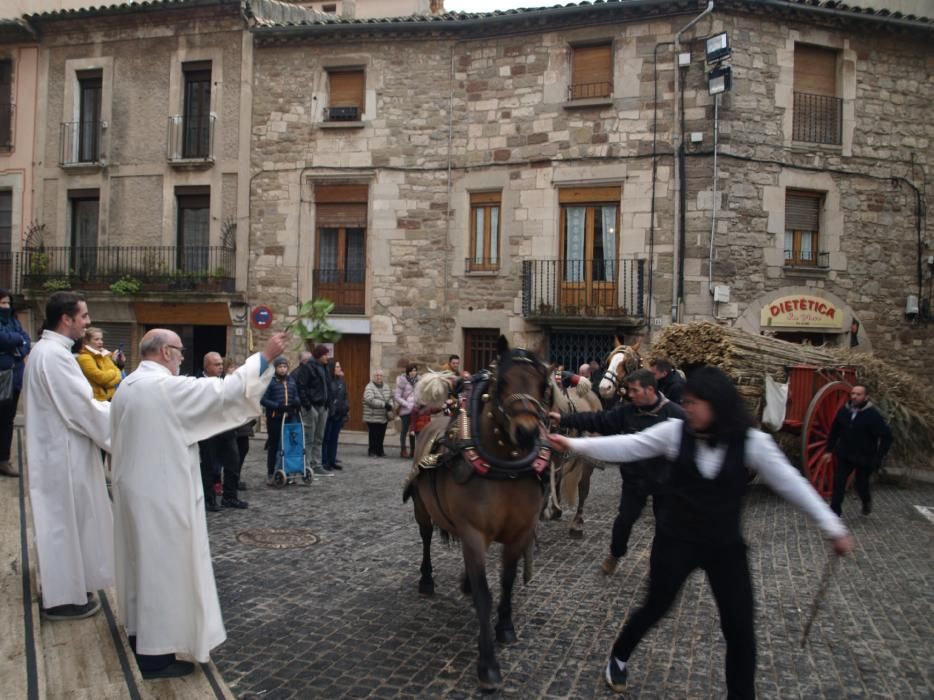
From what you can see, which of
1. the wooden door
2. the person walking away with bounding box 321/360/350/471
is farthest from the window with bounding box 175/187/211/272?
the person walking away with bounding box 321/360/350/471

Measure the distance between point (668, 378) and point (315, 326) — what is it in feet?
34.0

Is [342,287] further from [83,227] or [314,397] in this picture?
[314,397]

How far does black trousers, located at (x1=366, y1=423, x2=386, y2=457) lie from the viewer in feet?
46.7

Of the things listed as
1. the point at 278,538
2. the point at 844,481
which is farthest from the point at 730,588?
the point at 844,481

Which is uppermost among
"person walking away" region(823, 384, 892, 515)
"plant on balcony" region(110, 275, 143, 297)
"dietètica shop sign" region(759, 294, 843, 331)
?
"plant on balcony" region(110, 275, 143, 297)

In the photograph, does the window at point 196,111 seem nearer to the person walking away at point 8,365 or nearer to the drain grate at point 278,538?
the person walking away at point 8,365

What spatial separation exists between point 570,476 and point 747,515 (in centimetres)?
266

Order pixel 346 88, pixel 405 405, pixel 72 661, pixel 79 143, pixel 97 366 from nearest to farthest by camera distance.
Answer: pixel 72 661
pixel 97 366
pixel 405 405
pixel 346 88
pixel 79 143

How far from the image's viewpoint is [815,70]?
16.9 meters

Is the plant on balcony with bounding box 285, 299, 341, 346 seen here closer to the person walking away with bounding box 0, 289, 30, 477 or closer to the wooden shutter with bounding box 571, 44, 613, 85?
the person walking away with bounding box 0, 289, 30, 477

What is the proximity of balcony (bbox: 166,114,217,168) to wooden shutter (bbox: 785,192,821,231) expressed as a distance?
1387 cm

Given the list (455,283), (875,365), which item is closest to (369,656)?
(875,365)

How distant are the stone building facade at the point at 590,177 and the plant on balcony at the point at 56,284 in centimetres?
523

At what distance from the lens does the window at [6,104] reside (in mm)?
20794
